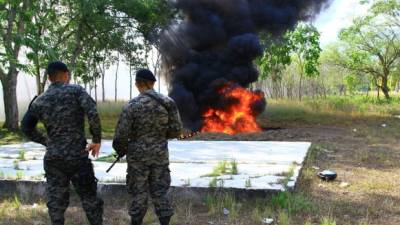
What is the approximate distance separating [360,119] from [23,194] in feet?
50.6

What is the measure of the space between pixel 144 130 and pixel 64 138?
Answer: 75 centimetres

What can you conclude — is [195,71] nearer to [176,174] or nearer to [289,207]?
[176,174]

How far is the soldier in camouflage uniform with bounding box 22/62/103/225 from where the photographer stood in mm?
4535

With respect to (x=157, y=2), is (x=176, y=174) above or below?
below

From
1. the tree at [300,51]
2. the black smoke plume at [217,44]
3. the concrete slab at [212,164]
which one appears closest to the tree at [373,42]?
→ the tree at [300,51]

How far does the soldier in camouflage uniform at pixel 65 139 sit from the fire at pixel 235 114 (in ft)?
36.8

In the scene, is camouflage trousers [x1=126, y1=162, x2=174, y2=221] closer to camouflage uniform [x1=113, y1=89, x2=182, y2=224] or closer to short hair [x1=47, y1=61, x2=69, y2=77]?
camouflage uniform [x1=113, y1=89, x2=182, y2=224]

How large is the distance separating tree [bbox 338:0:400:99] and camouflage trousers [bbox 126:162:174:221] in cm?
3153

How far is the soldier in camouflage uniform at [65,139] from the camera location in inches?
179

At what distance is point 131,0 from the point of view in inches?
693

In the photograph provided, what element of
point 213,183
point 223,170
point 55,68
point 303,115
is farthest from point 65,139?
point 303,115

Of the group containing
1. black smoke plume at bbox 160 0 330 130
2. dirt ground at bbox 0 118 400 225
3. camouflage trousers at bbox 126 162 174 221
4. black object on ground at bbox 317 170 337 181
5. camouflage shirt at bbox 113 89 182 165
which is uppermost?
black smoke plume at bbox 160 0 330 130

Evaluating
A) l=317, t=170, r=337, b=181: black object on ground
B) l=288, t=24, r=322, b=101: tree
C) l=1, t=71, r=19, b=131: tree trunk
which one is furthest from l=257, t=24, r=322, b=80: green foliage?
l=317, t=170, r=337, b=181: black object on ground

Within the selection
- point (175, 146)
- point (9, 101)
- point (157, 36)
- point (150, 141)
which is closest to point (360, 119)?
point (157, 36)
